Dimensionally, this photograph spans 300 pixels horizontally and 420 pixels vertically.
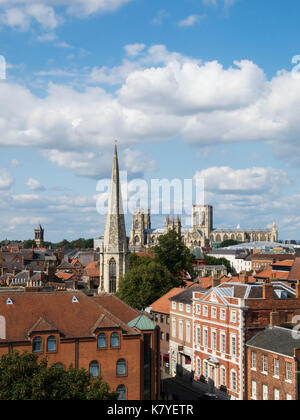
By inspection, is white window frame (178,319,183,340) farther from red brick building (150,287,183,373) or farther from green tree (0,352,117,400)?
green tree (0,352,117,400)

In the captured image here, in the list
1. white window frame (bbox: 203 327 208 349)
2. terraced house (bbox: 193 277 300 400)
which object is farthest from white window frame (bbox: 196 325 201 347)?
white window frame (bbox: 203 327 208 349)

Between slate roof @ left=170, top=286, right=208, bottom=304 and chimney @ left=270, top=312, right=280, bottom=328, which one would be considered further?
slate roof @ left=170, top=286, right=208, bottom=304

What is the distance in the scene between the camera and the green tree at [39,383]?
80.1 feet

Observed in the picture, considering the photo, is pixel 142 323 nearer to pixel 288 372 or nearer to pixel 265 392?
pixel 265 392

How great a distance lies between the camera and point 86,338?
37.8 m

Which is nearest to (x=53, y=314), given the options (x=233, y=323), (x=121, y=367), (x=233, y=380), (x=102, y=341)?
(x=102, y=341)

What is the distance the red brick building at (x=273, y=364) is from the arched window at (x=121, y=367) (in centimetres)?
1057

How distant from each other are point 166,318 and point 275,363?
24661 millimetres

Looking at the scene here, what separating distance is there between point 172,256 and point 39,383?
6591 cm

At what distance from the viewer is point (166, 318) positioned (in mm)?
61438

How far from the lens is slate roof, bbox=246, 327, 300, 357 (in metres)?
36.9

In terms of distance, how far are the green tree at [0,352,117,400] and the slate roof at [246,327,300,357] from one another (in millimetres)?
16047

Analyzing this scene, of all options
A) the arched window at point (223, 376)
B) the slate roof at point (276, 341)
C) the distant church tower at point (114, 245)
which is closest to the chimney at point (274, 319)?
the slate roof at point (276, 341)

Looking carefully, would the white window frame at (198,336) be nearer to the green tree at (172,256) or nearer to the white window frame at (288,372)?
the white window frame at (288,372)
